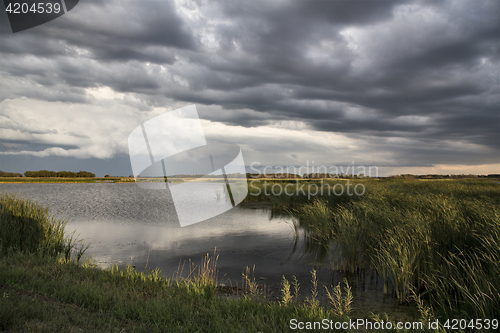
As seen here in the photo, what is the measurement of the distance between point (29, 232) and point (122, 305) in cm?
556

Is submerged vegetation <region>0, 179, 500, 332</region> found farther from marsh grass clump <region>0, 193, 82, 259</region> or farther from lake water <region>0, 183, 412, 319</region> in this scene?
lake water <region>0, 183, 412, 319</region>

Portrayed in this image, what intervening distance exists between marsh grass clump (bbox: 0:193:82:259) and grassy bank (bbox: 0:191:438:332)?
111 cm

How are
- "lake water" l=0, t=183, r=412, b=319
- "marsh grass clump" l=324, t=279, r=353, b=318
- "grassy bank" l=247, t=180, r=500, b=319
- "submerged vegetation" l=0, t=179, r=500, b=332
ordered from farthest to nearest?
"lake water" l=0, t=183, r=412, b=319
"marsh grass clump" l=324, t=279, r=353, b=318
"grassy bank" l=247, t=180, r=500, b=319
"submerged vegetation" l=0, t=179, r=500, b=332

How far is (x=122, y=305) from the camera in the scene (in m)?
4.25

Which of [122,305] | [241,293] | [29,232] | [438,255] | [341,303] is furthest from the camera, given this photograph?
[29,232]

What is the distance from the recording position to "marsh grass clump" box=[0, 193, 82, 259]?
7422 mm

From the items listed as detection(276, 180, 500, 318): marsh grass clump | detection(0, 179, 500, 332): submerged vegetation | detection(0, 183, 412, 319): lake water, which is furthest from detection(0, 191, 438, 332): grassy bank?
detection(276, 180, 500, 318): marsh grass clump

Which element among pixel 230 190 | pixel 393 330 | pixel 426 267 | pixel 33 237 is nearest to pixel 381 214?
pixel 426 267

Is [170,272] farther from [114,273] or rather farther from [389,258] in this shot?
[389,258]

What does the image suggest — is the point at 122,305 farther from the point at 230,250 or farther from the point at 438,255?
the point at 438,255

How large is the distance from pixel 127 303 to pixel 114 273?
2.01 metres

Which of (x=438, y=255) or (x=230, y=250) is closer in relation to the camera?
(x=438, y=255)

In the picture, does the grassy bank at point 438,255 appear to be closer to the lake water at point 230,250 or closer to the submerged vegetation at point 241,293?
the submerged vegetation at point 241,293

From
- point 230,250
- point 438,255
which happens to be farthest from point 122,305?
point 438,255
